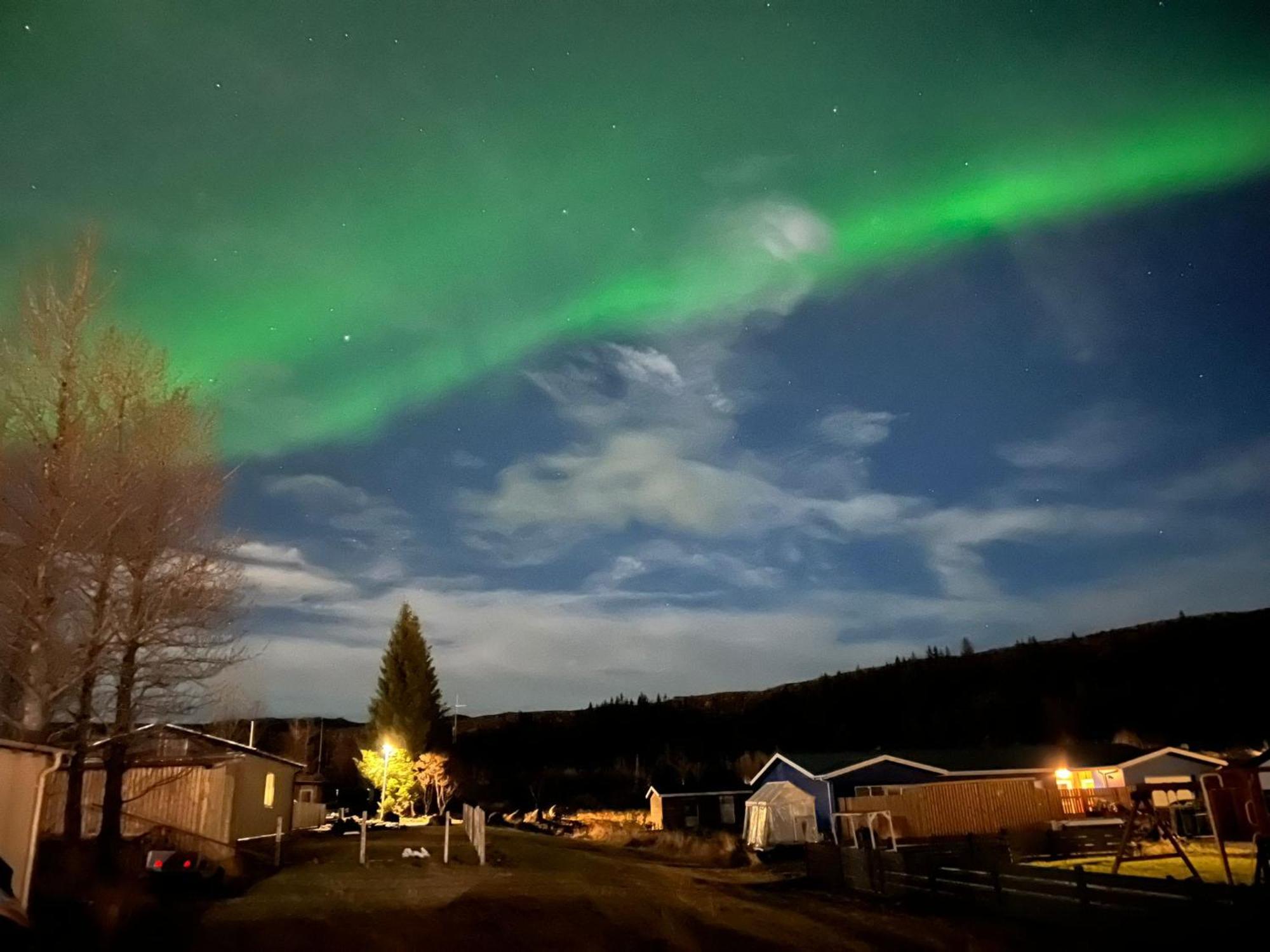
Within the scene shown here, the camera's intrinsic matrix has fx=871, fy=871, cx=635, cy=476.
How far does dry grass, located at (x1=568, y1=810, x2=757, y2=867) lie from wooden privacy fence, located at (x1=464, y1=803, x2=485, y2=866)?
9.53 meters

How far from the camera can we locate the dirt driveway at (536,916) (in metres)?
13.4

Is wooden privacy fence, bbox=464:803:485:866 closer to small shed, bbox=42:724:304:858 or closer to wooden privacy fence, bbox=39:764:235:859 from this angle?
small shed, bbox=42:724:304:858

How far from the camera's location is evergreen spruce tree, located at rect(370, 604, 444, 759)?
6431cm

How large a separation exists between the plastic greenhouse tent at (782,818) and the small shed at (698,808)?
1192 cm

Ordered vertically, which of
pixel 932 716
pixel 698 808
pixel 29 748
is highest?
pixel 932 716

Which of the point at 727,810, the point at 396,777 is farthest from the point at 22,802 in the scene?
the point at 396,777

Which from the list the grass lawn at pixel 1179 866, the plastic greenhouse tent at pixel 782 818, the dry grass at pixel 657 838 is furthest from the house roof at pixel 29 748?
the plastic greenhouse tent at pixel 782 818

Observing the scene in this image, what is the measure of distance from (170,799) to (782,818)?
26179 millimetres

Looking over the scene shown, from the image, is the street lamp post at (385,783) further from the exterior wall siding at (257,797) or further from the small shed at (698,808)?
Answer: the small shed at (698,808)

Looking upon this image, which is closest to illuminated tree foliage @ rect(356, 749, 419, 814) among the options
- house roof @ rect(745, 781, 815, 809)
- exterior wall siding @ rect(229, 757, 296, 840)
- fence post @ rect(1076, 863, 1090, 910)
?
exterior wall siding @ rect(229, 757, 296, 840)

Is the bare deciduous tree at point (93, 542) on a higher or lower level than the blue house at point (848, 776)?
higher

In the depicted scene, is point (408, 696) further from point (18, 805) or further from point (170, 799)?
point (18, 805)

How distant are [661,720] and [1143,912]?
120 m

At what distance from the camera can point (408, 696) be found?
6588 cm
